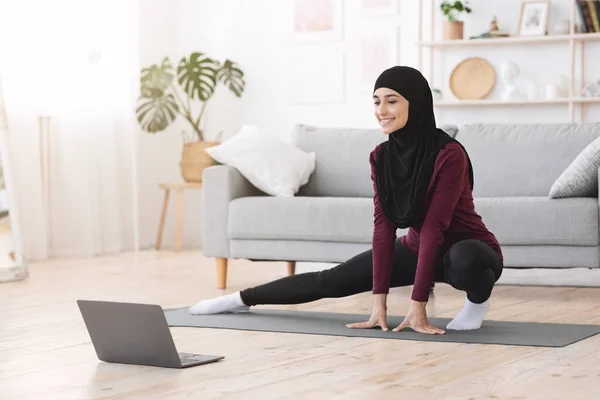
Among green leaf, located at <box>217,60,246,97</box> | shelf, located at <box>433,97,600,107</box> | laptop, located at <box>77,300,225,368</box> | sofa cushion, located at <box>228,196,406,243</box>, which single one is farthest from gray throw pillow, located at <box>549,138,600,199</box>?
green leaf, located at <box>217,60,246,97</box>

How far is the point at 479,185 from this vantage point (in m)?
4.64

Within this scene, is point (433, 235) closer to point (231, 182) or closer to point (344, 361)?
point (344, 361)

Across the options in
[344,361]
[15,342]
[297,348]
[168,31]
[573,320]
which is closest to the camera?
[344,361]

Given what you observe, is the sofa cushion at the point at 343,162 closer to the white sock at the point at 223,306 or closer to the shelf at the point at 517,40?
the white sock at the point at 223,306

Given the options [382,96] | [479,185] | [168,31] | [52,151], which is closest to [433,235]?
[382,96]

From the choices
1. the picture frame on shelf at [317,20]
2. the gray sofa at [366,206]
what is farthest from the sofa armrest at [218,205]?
the picture frame on shelf at [317,20]

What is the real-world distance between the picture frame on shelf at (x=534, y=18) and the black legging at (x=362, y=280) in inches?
139

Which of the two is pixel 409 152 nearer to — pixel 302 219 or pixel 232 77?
pixel 302 219

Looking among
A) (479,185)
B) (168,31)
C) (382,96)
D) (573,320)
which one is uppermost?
(168,31)

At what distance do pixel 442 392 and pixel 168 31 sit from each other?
212 inches

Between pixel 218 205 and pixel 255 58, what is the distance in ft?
8.94

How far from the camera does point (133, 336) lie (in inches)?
101

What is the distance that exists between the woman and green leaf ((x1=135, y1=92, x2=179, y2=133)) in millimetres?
3624

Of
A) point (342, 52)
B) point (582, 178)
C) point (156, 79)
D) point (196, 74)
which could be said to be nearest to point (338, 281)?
point (582, 178)
